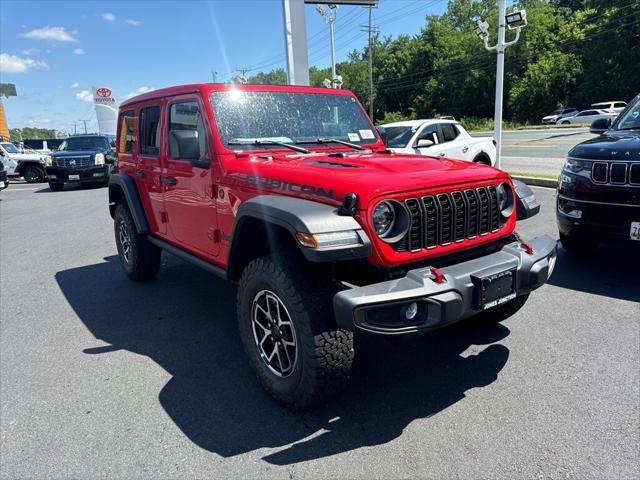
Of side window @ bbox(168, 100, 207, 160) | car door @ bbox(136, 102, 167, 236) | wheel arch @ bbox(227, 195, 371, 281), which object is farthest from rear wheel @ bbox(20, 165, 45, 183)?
wheel arch @ bbox(227, 195, 371, 281)

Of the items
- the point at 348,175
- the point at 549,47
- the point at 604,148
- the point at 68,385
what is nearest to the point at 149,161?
the point at 68,385

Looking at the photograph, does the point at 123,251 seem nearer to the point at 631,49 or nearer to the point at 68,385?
the point at 68,385

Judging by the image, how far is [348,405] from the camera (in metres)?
2.84

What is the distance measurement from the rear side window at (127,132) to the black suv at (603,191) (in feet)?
15.0

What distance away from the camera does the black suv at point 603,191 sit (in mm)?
4258

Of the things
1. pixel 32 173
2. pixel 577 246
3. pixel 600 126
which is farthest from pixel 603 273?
pixel 32 173

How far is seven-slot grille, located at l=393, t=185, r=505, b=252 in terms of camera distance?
8.51 ft

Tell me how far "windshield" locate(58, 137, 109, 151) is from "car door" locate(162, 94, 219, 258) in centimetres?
1420

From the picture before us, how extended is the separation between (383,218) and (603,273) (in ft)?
11.6

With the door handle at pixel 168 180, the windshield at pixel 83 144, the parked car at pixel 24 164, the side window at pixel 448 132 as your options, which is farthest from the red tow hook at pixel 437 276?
the parked car at pixel 24 164

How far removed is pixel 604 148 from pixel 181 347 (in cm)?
432

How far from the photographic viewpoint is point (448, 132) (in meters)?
9.95

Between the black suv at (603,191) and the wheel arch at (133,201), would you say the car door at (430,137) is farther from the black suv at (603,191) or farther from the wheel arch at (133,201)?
the wheel arch at (133,201)

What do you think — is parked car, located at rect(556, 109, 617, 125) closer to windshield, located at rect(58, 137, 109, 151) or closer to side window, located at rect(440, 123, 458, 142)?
side window, located at rect(440, 123, 458, 142)
